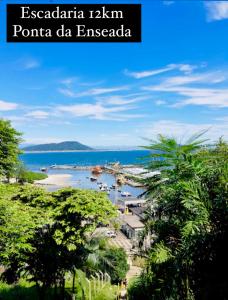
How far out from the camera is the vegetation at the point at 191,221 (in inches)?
153

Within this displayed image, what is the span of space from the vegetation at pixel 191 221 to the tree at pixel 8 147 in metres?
20.5

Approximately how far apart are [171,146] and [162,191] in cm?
108

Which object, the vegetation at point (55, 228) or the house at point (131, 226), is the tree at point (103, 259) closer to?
the vegetation at point (55, 228)

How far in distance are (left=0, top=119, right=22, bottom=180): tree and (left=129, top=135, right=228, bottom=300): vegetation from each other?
805 inches

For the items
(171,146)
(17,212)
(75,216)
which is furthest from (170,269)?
(75,216)

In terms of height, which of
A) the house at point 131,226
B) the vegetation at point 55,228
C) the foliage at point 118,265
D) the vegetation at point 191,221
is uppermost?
the vegetation at point 191,221

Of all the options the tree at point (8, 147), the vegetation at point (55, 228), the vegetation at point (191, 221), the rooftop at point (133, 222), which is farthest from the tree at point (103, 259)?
the rooftop at point (133, 222)

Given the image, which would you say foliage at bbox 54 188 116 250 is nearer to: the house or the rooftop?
the house

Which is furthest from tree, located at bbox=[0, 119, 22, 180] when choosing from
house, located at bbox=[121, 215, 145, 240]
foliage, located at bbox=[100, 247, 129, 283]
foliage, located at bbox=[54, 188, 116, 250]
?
house, located at bbox=[121, 215, 145, 240]

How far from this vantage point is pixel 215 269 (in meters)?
3.76

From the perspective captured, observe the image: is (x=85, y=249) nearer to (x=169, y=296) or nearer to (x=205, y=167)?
(x=169, y=296)

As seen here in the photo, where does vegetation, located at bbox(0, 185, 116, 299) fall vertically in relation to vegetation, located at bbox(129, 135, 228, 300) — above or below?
below

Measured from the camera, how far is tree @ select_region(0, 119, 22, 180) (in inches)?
987

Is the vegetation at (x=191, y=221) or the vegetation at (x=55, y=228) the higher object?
the vegetation at (x=191, y=221)
